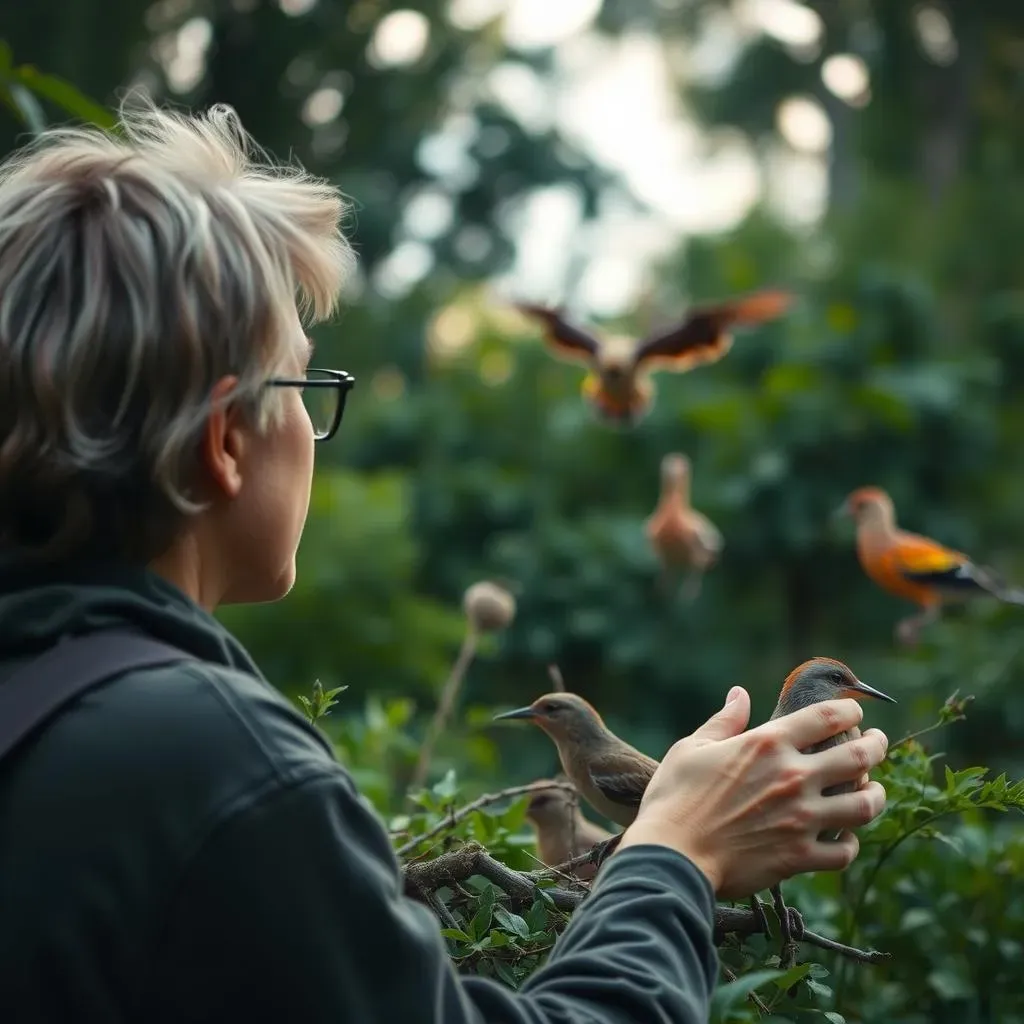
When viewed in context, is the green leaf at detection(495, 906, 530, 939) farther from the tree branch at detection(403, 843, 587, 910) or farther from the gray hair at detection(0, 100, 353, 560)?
the gray hair at detection(0, 100, 353, 560)

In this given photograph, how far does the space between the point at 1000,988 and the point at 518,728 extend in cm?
372

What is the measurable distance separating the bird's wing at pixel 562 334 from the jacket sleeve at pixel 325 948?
5.54 metres

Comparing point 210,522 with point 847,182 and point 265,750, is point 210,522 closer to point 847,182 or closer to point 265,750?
point 265,750

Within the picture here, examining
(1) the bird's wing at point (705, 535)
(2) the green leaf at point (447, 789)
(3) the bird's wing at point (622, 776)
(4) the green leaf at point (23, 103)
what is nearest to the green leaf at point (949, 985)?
(3) the bird's wing at point (622, 776)

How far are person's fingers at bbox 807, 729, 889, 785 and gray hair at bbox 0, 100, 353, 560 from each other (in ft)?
2.01

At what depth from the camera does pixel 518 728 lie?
6.43 metres

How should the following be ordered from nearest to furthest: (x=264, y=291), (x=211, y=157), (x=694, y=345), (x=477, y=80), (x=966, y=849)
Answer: (x=264, y=291) → (x=211, y=157) → (x=966, y=849) → (x=694, y=345) → (x=477, y=80)

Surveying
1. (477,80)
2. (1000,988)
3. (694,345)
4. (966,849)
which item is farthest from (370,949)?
(477,80)

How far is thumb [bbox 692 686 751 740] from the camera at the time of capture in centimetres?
144

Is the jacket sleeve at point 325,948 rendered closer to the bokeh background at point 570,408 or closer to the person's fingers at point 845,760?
the person's fingers at point 845,760

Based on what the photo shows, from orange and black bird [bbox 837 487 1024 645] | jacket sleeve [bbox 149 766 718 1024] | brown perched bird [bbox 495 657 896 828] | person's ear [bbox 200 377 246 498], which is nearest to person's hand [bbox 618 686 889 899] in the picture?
jacket sleeve [bbox 149 766 718 1024]

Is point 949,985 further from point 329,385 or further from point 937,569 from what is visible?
point 937,569

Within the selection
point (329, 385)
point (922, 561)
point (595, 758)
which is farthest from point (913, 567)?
point (329, 385)

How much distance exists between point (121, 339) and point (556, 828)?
1736 mm
